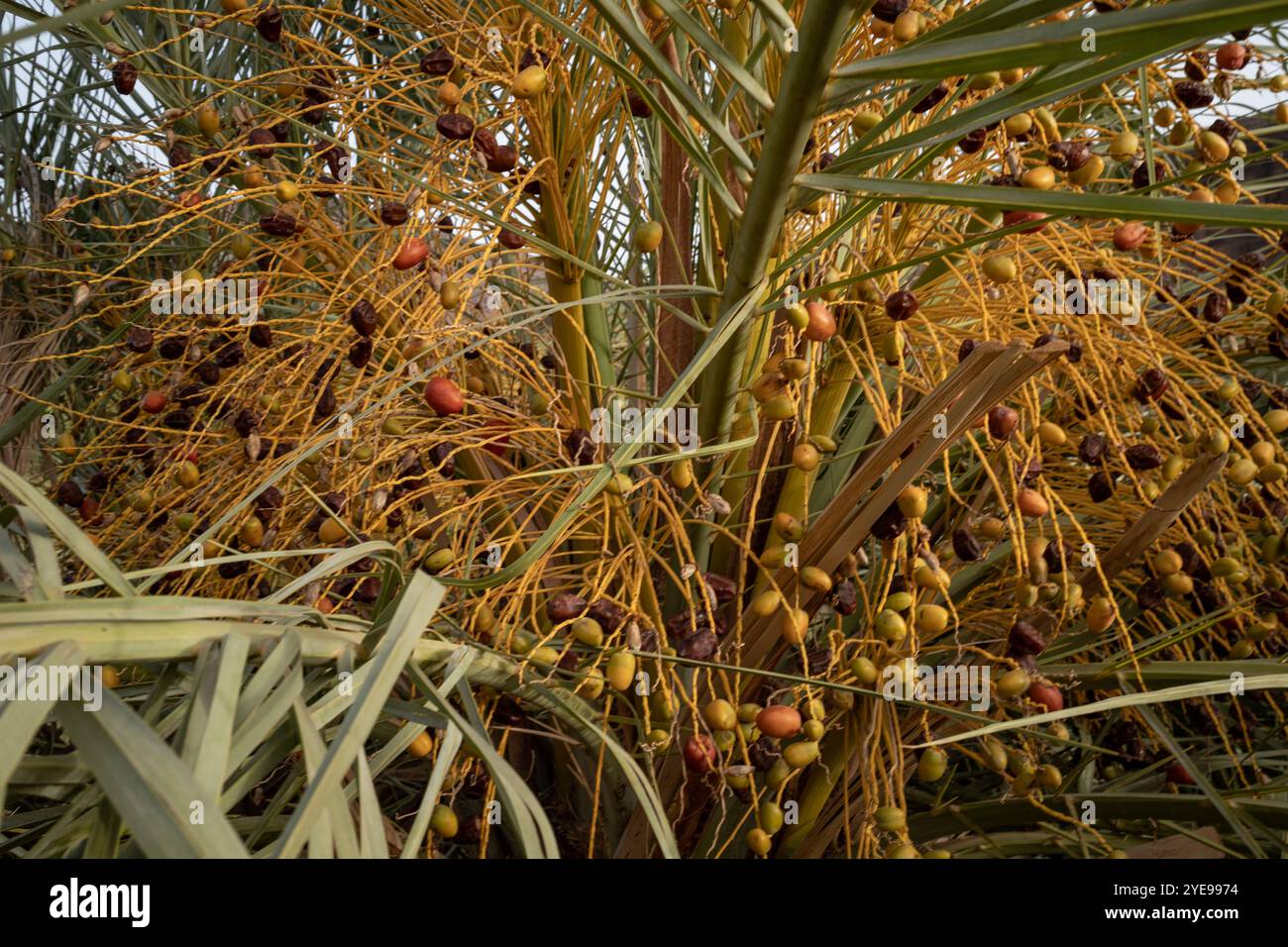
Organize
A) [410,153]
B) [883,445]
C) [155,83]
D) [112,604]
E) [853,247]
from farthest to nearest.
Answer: [155,83] < [410,153] < [853,247] < [883,445] < [112,604]

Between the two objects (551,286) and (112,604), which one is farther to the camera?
(551,286)

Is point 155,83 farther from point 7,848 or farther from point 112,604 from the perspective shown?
point 112,604

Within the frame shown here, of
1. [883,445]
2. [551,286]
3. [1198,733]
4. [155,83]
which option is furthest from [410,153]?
[1198,733]

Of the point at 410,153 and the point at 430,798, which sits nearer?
the point at 430,798

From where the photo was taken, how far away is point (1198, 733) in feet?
3.32

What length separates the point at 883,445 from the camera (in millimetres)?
618

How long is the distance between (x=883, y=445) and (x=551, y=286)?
1.14 ft

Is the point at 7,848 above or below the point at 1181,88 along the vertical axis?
below

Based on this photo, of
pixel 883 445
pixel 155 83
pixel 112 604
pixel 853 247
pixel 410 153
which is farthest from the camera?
pixel 155 83

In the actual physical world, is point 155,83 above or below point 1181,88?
above
